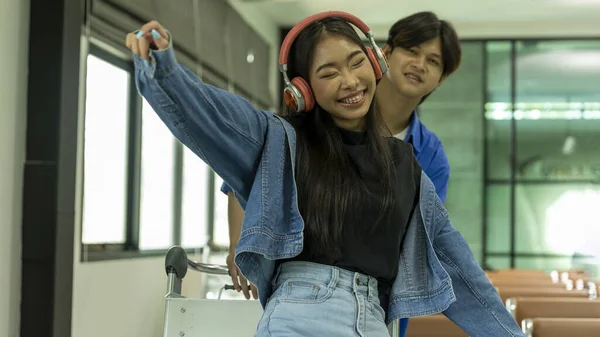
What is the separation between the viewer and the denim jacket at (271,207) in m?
1.33

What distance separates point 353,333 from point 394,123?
1.40 metres

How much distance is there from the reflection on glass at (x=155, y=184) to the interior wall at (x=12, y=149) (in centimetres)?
225

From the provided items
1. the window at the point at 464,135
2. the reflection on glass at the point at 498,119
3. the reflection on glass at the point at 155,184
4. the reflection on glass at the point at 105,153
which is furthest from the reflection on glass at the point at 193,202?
the reflection on glass at the point at 498,119

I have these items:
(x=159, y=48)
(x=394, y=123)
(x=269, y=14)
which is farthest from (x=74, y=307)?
(x=269, y=14)

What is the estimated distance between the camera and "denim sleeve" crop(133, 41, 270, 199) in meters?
1.29

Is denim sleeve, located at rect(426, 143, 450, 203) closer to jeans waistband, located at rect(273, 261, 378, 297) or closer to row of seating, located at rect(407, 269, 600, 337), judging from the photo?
row of seating, located at rect(407, 269, 600, 337)

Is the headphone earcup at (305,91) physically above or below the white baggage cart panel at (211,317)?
above

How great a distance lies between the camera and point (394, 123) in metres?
2.80

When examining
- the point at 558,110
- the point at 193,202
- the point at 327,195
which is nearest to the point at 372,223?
the point at 327,195

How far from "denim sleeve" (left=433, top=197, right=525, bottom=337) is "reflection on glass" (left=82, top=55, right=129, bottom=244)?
3813 millimetres

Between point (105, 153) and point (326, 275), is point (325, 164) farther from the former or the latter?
point (105, 153)

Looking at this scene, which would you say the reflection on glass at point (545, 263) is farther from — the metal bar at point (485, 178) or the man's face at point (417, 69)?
the man's face at point (417, 69)

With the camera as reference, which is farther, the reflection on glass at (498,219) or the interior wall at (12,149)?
the reflection on glass at (498,219)

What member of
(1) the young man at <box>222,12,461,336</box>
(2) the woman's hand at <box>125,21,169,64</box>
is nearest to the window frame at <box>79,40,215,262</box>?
(1) the young man at <box>222,12,461,336</box>
